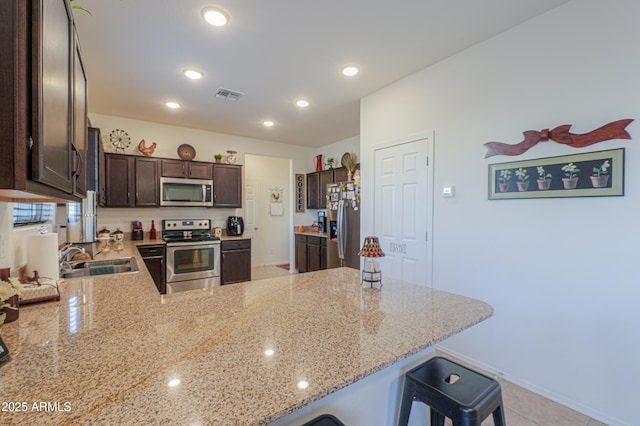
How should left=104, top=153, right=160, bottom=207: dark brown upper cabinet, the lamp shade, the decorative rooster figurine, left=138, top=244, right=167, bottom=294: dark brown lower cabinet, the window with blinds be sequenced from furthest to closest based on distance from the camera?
the decorative rooster figurine < left=104, top=153, right=160, bottom=207: dark brown upper cabinet < left=138, top=244, right=167, bottom=294: dark brown lower cabinet < the window with blinds < the lamp shade

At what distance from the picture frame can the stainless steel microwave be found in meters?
3.91

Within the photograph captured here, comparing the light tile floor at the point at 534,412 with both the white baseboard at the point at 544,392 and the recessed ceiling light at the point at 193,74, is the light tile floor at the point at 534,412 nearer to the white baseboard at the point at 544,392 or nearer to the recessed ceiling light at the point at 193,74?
the white baseboard at the point at 544,392

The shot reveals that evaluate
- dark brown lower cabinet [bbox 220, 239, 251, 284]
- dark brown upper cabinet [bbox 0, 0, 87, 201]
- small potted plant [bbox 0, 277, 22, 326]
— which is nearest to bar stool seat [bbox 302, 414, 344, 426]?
dark brown upper cabinet [bbox 0, 0, 87, 201]

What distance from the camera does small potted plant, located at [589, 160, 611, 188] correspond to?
1753mm

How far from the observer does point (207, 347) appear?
0.91 metres

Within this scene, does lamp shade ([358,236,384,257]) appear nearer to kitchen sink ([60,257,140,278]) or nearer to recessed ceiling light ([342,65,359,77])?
kitchen sink ([60,257,140,278])

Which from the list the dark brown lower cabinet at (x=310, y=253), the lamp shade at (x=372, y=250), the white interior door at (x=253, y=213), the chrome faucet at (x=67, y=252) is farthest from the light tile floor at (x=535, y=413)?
the white interior door at (x=253, y=213)

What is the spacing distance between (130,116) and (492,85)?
179 inches

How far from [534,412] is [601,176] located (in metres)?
1.58

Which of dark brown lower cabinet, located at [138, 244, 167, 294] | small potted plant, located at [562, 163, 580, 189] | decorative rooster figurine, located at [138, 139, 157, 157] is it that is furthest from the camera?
decorative rooster figurine, located at [138, 139, 157, 157]

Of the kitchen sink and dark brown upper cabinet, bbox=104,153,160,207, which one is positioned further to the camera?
dark brown upper cabinet, bbox=104,153,160,207

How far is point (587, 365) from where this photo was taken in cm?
184

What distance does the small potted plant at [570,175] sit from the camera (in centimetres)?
187

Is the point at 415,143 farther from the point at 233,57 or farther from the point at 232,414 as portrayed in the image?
the point at 232,414
